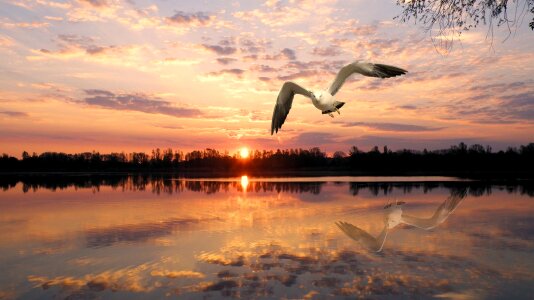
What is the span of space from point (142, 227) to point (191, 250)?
5850 mm

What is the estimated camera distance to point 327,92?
651 cm

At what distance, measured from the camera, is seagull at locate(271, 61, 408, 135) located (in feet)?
19.6

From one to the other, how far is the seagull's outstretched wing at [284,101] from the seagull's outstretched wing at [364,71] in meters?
Result: 0.47

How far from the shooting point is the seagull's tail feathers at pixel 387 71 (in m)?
6.27

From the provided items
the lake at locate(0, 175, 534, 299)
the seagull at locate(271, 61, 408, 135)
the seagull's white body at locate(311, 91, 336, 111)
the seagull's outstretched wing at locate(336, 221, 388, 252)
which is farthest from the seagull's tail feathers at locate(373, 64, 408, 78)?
the seagull's outstretched wing at locate(336, 221, 388, 252)

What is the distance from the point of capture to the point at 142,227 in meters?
21.2

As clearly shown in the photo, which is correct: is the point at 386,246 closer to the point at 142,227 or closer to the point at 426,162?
the point at 142,227

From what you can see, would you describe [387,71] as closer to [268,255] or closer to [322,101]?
[322,101]

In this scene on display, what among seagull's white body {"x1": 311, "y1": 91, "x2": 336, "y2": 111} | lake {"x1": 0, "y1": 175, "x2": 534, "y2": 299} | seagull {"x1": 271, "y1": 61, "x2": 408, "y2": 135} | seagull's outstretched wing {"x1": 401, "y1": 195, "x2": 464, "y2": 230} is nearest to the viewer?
seagull's outstretched wing {"x1": 401, "y1": 195, "x2": 464, "y2": 230}

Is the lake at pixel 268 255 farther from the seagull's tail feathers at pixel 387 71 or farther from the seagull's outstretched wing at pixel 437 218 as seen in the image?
the seagull's tail feathers at pixel 387 71

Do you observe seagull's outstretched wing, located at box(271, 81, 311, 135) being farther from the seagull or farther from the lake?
the lake

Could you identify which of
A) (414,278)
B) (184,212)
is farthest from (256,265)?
(184,212)

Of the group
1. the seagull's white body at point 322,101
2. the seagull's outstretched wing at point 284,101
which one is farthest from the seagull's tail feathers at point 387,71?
the seagull's outstretched wing at point 284,101

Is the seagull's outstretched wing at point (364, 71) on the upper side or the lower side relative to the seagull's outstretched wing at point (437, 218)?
upper
